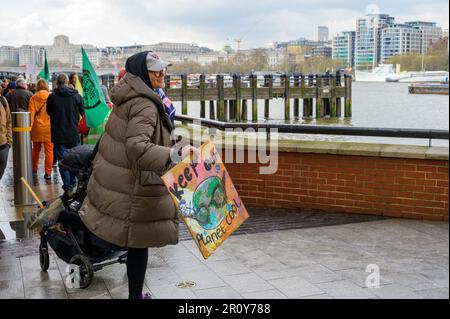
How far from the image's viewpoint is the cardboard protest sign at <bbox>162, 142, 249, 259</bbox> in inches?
157

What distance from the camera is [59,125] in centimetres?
962

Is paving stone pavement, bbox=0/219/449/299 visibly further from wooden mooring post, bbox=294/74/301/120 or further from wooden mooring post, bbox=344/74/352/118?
Result: wooden mooring post, bbox=344/74/352/118

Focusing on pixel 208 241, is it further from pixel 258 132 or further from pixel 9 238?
pixel 258 132

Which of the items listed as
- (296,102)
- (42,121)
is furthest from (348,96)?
(42,121)

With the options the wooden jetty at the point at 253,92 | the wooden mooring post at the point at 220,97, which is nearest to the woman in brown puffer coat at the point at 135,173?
the wooden jetty at the point at 253,92

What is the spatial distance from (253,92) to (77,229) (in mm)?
42112

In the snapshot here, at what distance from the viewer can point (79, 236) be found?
4.93 m

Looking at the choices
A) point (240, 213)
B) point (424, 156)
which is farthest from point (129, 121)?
point (424, 156)

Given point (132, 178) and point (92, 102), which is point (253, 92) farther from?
point (132, 178)

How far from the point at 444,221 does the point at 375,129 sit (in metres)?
1.31

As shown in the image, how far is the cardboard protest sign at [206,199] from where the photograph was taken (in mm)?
4000

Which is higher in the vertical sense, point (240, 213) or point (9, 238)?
point (240, 213)

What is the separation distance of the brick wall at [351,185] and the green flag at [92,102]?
216cm

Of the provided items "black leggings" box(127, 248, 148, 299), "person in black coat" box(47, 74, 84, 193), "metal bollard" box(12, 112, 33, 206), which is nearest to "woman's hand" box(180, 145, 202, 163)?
"black leggings" box(127, 248, 148, 299)
